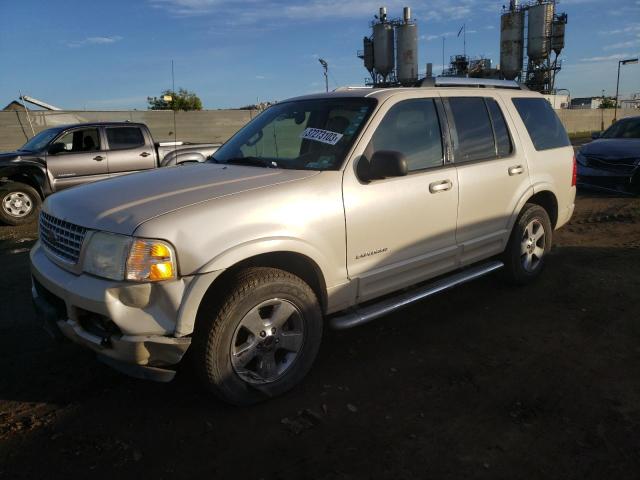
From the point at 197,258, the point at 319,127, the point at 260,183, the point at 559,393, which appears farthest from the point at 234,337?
the point at 559,393

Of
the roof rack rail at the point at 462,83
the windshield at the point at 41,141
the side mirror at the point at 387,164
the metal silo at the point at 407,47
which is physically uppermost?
the metal silo at the point at 407,47

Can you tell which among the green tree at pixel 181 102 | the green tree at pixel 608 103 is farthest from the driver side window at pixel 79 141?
the green tree at pixel 608 103

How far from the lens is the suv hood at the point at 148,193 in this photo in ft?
8.96

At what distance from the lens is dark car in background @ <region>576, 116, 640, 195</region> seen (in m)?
9.19

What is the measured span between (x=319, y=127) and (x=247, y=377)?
6.17 ft

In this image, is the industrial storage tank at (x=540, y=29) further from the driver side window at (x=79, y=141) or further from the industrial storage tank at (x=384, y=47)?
the driver side window at (x=79, y=141)

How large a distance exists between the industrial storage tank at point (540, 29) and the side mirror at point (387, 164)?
74.2 metres

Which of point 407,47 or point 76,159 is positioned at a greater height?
point 407,47

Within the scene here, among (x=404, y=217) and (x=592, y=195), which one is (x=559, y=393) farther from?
(x=592, y=195)

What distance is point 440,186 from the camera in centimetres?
383

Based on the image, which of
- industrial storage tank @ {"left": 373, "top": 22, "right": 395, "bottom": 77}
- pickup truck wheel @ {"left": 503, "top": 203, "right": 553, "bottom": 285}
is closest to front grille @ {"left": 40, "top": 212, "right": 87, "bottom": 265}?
pickup truck wheel @ {"left": 503, "top": 203, "right": 553, "bottom": 285}

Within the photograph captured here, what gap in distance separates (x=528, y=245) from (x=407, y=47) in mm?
70972

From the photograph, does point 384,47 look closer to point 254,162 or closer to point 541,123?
point 541,123

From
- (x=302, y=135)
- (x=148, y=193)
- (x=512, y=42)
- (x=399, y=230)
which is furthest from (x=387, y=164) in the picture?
(x=512, y=42)
